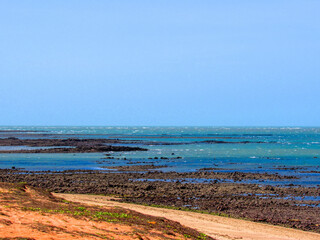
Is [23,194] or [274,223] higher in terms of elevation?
[23,194]

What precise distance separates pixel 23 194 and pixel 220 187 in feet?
50.5

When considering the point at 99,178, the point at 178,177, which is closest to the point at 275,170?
the point at 178,177

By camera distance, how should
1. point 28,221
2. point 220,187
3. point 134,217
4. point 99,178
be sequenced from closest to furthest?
1. point 28,221
2. point 134,217
3. point 220,187
4. point 99,178

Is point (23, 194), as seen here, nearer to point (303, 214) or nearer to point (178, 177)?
point (303, 214)

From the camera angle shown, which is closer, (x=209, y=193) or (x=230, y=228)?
(x=230, y=228)

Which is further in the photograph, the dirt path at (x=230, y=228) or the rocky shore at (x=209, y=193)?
the rocky shore at (x=209, y=193)

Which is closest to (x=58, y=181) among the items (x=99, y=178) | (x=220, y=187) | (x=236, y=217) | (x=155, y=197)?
(x=99, y=178)

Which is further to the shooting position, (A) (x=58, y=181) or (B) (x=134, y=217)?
(A) (x=58, y=181)

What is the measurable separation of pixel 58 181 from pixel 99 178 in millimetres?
3937

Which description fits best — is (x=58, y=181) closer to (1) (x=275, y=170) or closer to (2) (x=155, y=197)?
(2) (x=155, y=197)

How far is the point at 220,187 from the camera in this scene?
98.0 feet

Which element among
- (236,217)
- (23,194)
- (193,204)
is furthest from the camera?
(193,204)

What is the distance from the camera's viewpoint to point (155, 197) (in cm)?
2555

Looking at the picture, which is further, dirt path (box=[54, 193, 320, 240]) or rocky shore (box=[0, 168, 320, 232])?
rocky shore (box=[0, 168, 320, 232])
